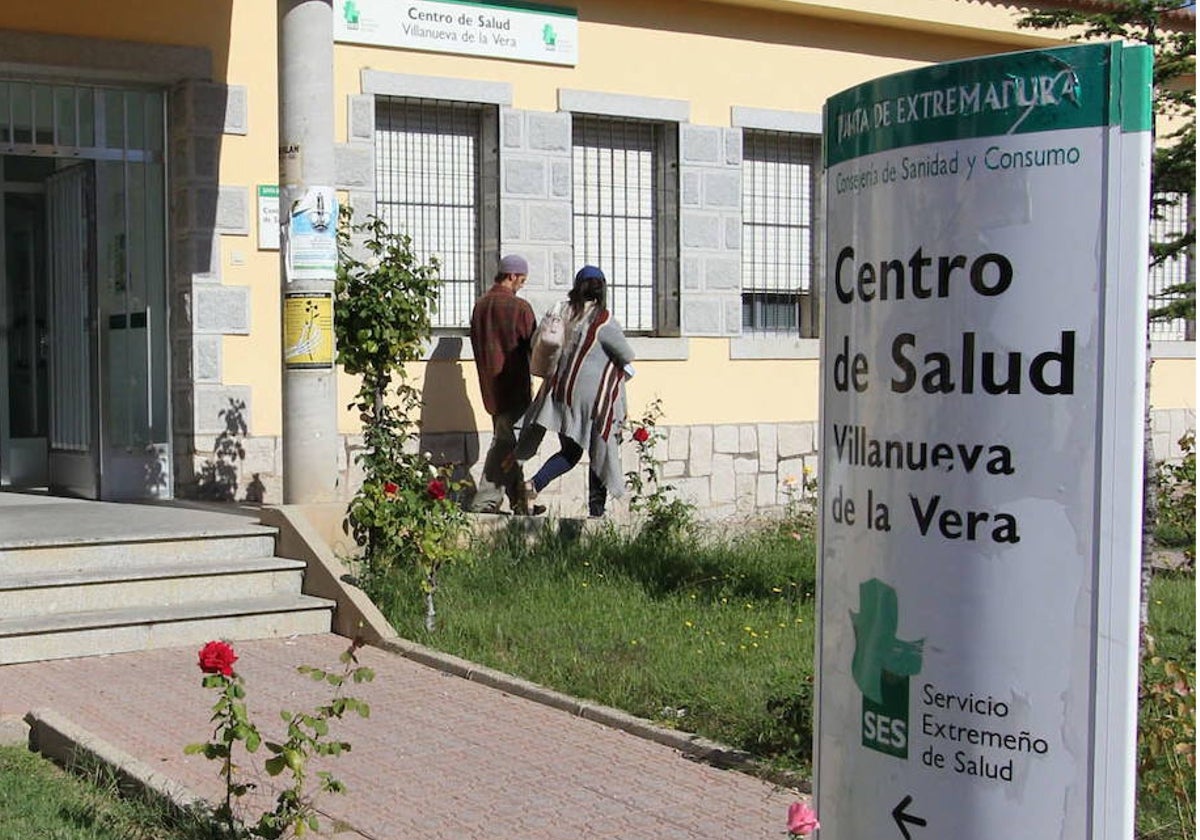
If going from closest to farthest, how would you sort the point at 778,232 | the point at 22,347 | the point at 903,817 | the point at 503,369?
the point at 903,817 < the point at 503,369 < the point at 22,347 < the point at 778,232

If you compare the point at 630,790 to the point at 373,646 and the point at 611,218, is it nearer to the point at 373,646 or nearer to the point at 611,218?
the point at 373,646

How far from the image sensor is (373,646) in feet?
27.5

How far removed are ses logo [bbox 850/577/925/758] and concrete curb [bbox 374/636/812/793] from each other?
2770 millimetres

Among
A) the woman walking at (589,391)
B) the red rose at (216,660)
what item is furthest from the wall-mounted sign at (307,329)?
the red rose at (216,660)

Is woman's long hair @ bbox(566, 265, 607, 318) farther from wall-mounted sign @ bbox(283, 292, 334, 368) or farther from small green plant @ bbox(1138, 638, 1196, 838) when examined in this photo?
small green plant @ bbox(1138, 638, 1196, 838)

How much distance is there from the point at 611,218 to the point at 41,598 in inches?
254

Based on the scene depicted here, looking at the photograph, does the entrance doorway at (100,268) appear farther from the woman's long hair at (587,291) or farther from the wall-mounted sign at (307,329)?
the woman's long hair at (587,291)

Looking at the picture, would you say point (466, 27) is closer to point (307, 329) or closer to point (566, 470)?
point (566, 470)

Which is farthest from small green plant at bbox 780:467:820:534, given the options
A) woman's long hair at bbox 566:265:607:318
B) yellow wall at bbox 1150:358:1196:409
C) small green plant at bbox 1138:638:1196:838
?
small green plant at bbox 1138:638:1196:838

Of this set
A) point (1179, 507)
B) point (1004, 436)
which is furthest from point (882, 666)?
point (1179, 507)

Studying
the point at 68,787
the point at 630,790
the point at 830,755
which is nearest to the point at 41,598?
the point at 68,787

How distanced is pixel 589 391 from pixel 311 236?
2493mm

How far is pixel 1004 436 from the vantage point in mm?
2840

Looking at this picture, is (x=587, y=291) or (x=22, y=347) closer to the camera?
(x=587, y=291)
